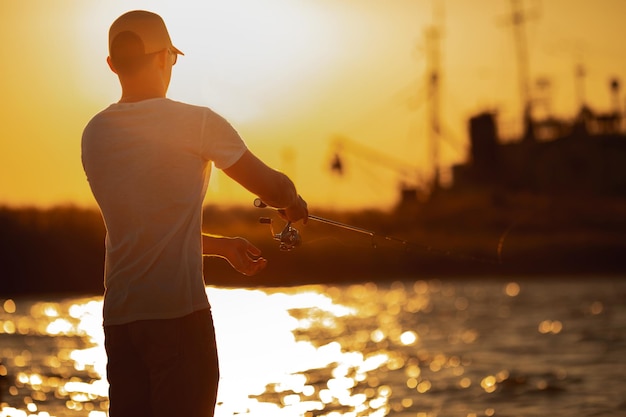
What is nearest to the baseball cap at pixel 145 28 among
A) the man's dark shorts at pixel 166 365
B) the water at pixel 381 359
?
the man's dark shorts at pixel 166 365

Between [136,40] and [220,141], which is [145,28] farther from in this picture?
[220,141]

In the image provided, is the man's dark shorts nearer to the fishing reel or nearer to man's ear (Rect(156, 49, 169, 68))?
the fishing reel

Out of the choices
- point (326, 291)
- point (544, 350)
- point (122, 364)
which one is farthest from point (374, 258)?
point (122, 364)

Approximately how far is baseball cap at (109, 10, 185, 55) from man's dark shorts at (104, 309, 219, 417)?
2.92ft

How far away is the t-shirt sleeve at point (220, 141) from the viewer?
3.93 metres

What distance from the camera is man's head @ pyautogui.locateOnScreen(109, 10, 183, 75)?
4051 mm

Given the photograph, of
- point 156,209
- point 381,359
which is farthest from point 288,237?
point 381,359

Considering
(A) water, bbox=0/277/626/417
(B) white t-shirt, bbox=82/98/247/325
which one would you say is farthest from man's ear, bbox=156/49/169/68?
(A) water, bbox=0/277/626/417

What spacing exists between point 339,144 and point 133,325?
267ft

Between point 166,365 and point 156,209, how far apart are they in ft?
1.67

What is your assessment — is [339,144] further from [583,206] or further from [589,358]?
[589,358]

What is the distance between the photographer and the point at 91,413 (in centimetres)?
1355

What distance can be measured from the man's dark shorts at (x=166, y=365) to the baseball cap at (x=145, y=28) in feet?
2.92

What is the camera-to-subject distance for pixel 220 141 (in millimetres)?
3936
